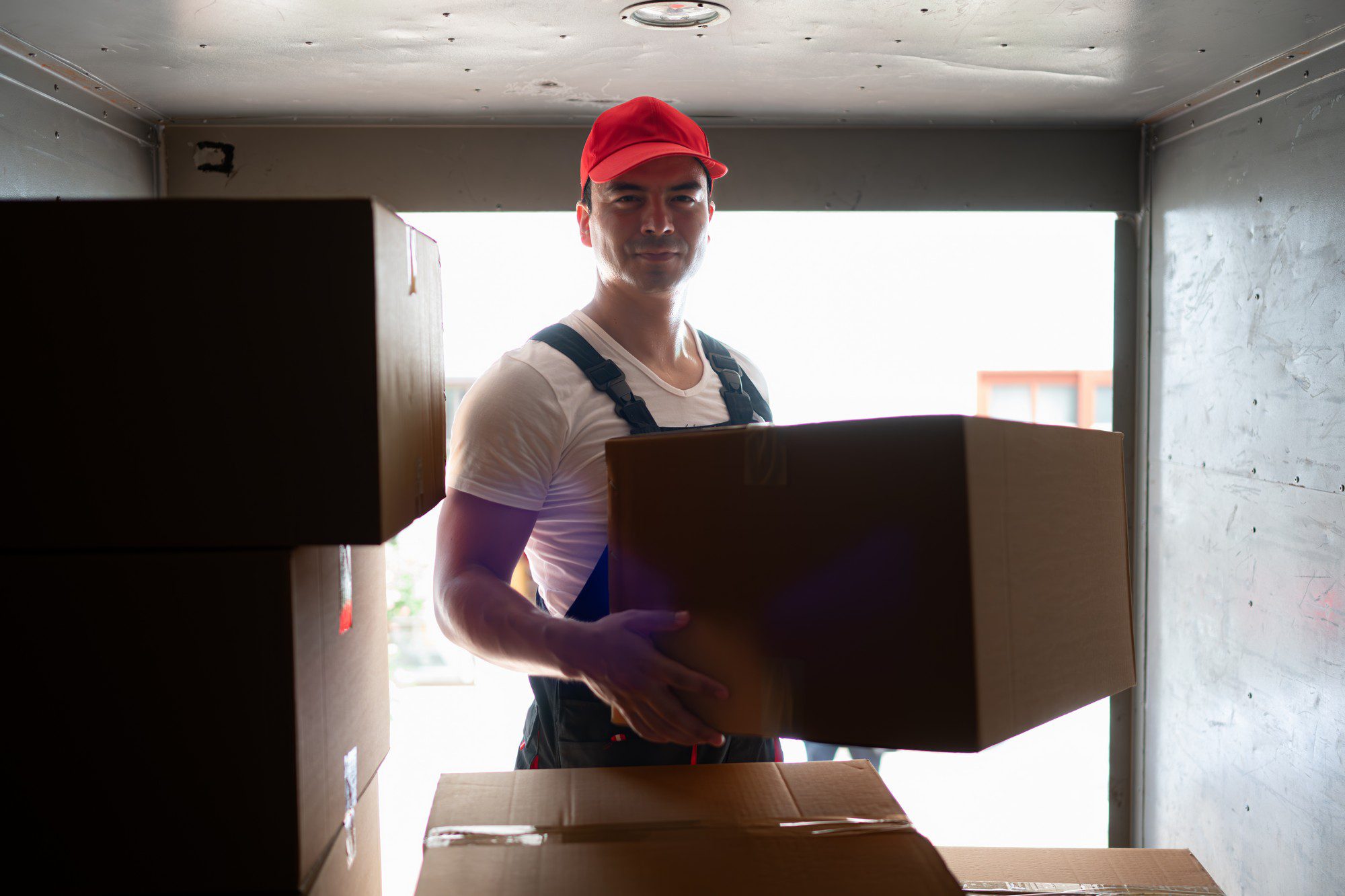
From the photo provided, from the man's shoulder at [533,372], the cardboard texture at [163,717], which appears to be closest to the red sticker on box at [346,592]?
the cardboard texture at [163,717]

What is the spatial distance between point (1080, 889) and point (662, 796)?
1.42ft

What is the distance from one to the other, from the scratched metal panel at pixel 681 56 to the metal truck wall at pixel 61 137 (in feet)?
0.25

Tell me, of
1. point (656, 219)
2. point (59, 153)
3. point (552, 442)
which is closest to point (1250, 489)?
point (656, 219)

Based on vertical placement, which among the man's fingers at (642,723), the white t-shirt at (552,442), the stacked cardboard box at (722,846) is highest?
the white t-shirt at (552,442)

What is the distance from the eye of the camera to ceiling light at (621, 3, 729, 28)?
1.56m

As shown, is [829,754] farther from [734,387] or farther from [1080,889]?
[1080,889]

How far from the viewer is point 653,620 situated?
3.00 ft

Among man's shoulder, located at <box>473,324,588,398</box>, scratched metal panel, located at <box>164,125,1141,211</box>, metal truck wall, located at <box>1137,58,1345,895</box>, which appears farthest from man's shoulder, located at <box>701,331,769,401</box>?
metal truck wall, located at <box>1137,58,1345,895</box>

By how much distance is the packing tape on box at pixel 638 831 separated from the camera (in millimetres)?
877

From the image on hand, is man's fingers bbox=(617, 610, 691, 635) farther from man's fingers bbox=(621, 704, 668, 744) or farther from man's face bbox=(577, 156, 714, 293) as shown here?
man's face bbox=(577, 156, 714, 293)

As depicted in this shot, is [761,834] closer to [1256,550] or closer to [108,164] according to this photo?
[1256,550]

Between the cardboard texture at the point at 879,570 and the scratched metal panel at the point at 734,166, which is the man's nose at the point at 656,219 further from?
the scratched metal panel at the point at 734,166

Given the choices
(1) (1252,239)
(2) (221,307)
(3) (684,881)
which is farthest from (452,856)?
(1) (1252,239)

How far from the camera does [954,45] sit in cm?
179
